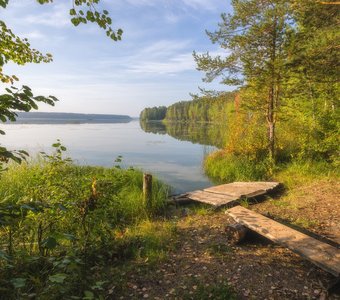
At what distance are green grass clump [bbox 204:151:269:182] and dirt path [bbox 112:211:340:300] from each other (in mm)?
7654

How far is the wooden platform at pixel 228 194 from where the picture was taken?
8.92 metres

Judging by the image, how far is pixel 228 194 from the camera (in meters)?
9.59

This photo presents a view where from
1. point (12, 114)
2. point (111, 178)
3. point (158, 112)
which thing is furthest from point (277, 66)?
point (158, 112)

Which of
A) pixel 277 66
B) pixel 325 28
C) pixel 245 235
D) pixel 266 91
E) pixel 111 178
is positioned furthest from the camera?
pixel 266 91

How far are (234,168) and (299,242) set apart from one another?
9.45m

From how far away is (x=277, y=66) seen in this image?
33.6ft

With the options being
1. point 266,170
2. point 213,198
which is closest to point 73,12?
point 213,198

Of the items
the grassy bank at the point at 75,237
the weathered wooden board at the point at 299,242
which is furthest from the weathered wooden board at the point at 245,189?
the grassy bank at the point at 75,237

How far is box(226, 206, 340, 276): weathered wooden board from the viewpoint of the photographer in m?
4.27

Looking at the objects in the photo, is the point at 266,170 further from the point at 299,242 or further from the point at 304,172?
the point at 299,242

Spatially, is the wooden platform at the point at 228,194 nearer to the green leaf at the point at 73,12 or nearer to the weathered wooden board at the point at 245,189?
the weathered wooden board at the point at 245,189

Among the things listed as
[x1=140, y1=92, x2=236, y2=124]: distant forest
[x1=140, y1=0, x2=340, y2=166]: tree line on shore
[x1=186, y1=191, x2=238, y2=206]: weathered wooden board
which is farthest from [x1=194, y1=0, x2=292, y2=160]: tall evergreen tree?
[x1=140, y1=92, x2=236, y2=124]: distant forest

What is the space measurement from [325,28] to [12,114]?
31.4 ft

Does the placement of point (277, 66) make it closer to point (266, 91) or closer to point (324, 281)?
point (266, 91)
